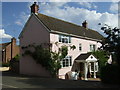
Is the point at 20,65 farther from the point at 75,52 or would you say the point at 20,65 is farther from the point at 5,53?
the point at 5,53

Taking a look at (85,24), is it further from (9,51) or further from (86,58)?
(9,51)

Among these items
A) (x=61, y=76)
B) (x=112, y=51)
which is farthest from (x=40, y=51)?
(x=112, y=51)

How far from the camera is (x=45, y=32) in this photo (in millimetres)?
24484

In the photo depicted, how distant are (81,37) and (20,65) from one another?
37.2 ft

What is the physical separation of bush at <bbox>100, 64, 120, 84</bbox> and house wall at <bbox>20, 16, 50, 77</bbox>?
1089cm

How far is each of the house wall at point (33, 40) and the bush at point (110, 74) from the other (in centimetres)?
1089

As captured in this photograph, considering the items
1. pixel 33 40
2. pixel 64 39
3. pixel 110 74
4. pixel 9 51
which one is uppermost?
pixel 64 39

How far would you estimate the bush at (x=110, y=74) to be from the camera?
44.8 ft

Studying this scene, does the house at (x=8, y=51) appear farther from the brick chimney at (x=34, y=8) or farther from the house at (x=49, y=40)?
the brick chimney at (x=34, y=8)

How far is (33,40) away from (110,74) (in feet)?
49.3

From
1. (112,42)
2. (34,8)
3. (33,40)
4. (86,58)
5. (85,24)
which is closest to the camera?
(112,42)

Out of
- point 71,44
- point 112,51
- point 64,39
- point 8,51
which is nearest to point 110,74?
point 112,51

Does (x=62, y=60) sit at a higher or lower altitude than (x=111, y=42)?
lower

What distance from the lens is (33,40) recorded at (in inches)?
1024
